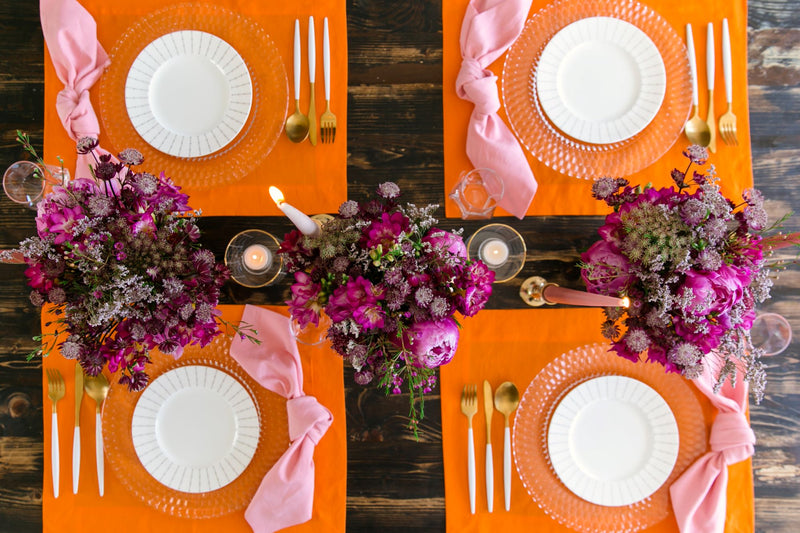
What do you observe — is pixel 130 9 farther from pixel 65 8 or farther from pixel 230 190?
pixel 230 190

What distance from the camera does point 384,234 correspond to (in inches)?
38.8

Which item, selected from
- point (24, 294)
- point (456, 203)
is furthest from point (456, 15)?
point (24, 294)

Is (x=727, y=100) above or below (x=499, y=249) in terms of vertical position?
above

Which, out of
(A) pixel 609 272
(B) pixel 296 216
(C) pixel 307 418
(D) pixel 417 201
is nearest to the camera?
(B) pixel 296 216

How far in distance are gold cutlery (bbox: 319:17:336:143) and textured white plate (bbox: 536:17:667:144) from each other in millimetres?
587

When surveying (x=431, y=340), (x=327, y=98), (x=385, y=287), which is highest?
(x=327, y=98)

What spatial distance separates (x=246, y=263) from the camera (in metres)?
1.39

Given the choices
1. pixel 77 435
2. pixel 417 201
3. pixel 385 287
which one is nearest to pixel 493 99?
pixel 417 201

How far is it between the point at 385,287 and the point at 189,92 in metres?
0.87

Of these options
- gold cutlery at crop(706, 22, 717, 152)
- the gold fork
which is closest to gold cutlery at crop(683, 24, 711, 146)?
gold cutlery at crop(706, 22, 717, 152)

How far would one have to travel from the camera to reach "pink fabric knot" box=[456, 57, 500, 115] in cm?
137

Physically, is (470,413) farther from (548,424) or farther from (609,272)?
(609,272)

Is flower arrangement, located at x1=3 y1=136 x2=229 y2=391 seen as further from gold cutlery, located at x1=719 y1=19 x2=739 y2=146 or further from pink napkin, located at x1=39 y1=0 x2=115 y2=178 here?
gold cutlery, located at x1=719 y1=19 x2=739 y2=146

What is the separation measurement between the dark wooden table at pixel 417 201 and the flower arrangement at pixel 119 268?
1.20ft
